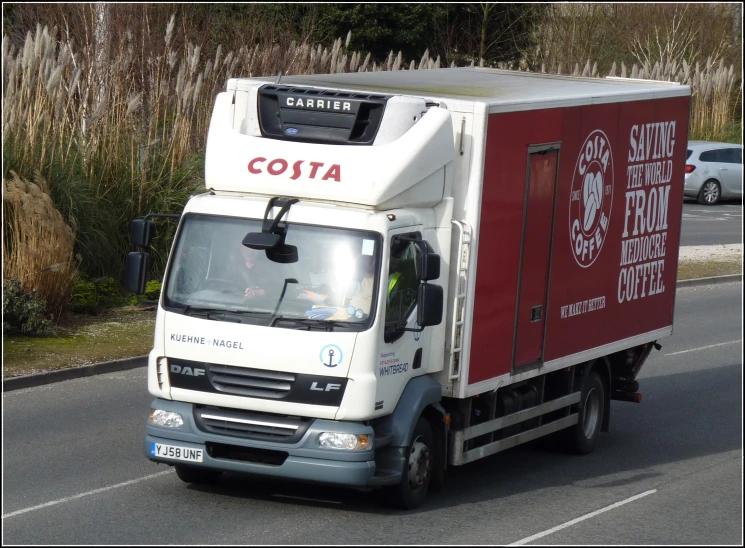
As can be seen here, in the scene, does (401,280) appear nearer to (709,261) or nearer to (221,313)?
(221,313)

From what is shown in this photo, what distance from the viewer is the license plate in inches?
343

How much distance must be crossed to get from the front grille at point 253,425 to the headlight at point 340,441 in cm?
15

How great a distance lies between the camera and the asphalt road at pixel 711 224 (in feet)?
97.1

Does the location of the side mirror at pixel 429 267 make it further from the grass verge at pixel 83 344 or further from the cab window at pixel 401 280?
the grass verge at pixel 83 344

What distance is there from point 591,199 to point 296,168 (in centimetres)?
344

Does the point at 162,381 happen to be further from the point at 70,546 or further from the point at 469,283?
the point at 469,283

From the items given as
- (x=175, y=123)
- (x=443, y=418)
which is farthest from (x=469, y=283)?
(x=175, y=123)

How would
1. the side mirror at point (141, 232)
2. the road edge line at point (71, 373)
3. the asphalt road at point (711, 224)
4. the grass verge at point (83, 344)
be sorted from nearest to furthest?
the side mirror at point (141, 232), the road edge line at point (71, 373), the grass verge at point (83, 344), the asphalt road at point (711, 224)

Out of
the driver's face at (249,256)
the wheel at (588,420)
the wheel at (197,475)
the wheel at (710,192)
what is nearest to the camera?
the driver's face at (249,256)

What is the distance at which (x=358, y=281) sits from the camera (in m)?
8.63

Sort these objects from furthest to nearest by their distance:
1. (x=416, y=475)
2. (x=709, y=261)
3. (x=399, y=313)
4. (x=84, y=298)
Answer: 1. (x=709, y=261)
2. (x=84, y=298)
3. (x=416, y=475)
4. (x=399, y=313)

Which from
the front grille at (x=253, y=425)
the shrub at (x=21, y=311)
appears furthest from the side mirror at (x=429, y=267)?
the shrub at (x=21, y=311)

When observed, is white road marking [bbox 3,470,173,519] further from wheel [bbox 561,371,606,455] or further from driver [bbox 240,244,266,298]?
wheel [bbox 561,371,606,455]

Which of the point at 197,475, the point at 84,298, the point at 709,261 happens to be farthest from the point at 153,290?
the point at 709,261
